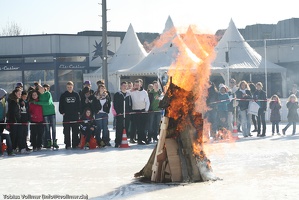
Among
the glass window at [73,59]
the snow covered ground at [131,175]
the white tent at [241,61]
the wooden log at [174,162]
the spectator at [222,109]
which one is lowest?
the snow covered ground at [131,175]

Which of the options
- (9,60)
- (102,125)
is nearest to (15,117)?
(102,125)

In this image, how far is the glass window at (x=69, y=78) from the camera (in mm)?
52281

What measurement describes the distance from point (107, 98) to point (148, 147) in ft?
6.60

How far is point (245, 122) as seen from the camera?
75.8 ft

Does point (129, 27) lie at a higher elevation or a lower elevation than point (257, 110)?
higher

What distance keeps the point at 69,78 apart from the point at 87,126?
3339cm

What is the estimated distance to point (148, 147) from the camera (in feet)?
65.2

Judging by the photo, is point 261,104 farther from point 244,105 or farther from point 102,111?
point 102,111

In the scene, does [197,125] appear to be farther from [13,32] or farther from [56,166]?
[13,32]

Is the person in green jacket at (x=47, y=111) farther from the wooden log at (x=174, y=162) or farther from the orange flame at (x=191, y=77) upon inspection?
the wooden log at (x=174, y=162)

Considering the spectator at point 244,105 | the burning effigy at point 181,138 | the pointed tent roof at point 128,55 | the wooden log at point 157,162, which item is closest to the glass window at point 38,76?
the pointed tent roof at point 128,55

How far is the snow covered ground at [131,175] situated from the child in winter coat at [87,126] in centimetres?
61

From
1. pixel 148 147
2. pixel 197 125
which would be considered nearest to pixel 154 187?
pixel 197 125

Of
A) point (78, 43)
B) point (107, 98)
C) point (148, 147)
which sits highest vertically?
point (78, 43)
